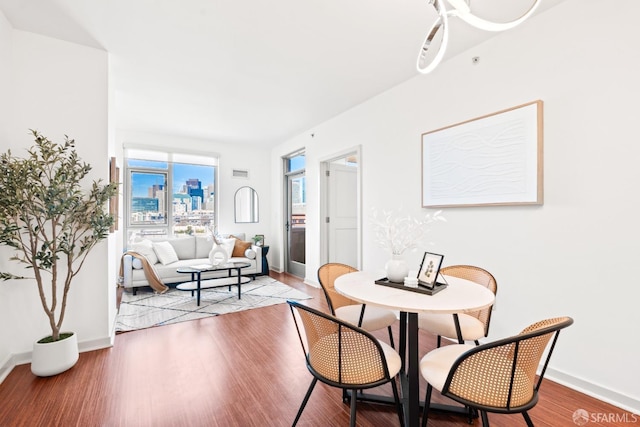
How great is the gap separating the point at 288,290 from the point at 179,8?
150 inches

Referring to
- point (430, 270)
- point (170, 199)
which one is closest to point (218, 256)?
point (170, 199)

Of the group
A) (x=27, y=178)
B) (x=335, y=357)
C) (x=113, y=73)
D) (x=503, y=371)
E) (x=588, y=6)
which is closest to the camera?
(x=503, y=371)

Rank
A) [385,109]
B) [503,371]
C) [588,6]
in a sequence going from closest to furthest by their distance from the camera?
[503,371] < [588,6] < [385,109]

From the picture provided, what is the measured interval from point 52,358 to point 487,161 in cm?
382

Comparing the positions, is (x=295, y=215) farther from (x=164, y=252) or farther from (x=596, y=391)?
(x=596, y=391)

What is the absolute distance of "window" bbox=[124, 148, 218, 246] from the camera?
5.56 metres

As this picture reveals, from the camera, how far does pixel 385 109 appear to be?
361 centimetres

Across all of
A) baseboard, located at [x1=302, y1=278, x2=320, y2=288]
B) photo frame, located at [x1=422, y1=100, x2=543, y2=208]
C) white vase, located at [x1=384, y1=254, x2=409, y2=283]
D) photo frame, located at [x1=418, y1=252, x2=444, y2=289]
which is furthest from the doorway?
photo frame, located at [x1=418, y1=252, x2=444, y2=289]

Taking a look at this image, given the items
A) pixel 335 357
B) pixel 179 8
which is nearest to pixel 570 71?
pixel 335 357

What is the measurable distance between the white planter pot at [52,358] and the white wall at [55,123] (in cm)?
34

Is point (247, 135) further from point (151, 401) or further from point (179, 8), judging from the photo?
point (151, 401)
